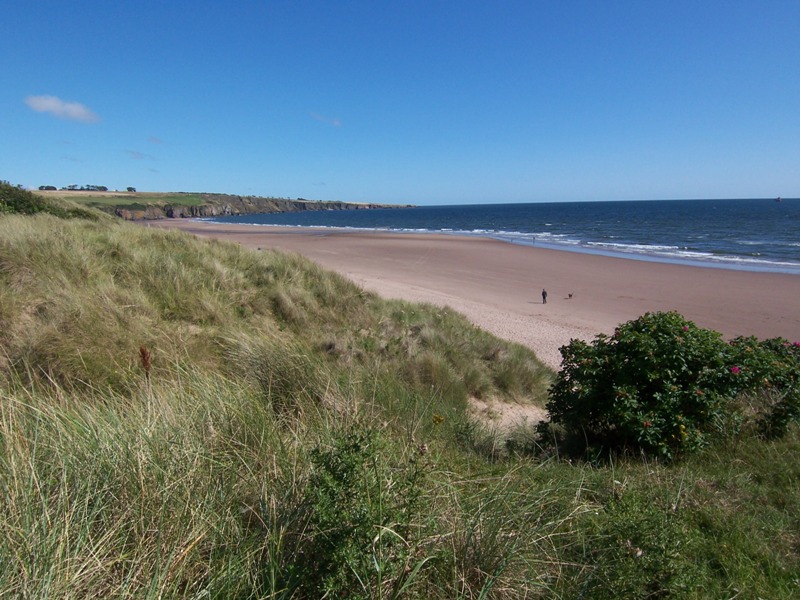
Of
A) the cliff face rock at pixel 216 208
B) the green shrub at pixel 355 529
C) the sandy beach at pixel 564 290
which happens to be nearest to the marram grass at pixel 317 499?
the green shrub at pixel 355 529

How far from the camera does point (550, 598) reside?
2105 millimetres

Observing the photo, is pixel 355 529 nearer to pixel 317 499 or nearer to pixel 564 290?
pixel 317 499

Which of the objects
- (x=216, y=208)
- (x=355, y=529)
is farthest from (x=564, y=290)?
(x=216, y=208)

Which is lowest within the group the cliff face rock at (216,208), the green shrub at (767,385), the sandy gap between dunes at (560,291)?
the sandy gap between dunes at (560,291)

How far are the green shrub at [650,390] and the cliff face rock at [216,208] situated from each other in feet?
218

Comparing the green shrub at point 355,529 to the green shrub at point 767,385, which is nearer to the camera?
the green shrub at point 355,529

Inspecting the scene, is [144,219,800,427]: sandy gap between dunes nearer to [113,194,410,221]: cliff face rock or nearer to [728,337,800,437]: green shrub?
[728,337,800,437]: green shrub

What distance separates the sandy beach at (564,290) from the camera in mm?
14578

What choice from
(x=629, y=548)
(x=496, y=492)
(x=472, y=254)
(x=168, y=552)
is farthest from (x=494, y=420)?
(x=472, y=254)

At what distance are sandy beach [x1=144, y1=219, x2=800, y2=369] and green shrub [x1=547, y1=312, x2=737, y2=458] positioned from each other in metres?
5.77

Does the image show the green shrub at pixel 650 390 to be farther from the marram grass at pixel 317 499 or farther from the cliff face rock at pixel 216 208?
the cliff face rock at pixel 216 208

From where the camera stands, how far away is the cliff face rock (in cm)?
7562

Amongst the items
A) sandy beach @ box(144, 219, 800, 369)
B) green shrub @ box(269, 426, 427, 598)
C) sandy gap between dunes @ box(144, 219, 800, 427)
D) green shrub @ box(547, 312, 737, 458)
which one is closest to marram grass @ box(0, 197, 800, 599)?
green shrub @ box(269, 426, 427, 598)

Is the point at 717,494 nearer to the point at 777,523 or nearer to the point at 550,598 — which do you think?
the point at 777,523
